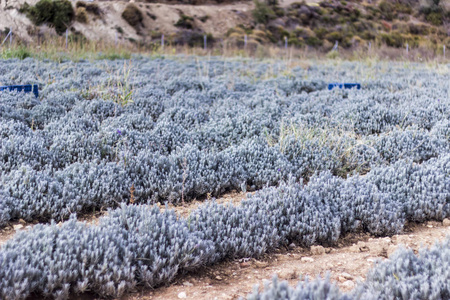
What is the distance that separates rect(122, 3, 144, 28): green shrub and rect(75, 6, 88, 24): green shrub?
401cm

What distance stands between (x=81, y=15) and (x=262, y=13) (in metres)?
20.9

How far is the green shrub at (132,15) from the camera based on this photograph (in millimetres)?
39125

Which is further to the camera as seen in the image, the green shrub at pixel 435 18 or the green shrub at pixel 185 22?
the green shrub at pixel 185 22

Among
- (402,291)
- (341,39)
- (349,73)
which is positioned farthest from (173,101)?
(341,39)

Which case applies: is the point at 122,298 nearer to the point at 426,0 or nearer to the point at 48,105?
the point at 48,105

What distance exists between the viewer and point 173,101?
835 cm

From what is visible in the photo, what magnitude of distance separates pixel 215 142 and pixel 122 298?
364 cm

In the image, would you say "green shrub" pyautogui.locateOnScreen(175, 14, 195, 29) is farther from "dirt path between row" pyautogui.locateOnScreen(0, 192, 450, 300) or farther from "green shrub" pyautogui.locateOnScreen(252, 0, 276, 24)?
"dirt path between row" pyautogui.locateOnScreen(0, 192, 450, 300)

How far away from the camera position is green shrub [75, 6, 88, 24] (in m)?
36.2

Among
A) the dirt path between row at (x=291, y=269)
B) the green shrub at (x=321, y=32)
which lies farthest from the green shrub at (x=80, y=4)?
the dirt path between row at (x=291, y=269)

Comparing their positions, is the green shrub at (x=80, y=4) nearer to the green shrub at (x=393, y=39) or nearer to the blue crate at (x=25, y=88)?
the green shrub at (x=393, y=39)

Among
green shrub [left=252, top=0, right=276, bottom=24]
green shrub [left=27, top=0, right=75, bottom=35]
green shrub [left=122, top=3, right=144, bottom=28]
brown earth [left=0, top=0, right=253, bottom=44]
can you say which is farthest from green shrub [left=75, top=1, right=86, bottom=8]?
green shrub [left=252, top=0, right=276, bottom=24]

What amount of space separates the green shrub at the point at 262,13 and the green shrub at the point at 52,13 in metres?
21.0

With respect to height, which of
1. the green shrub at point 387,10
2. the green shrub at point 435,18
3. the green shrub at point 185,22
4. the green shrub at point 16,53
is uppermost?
the green shrub at point 387,10
